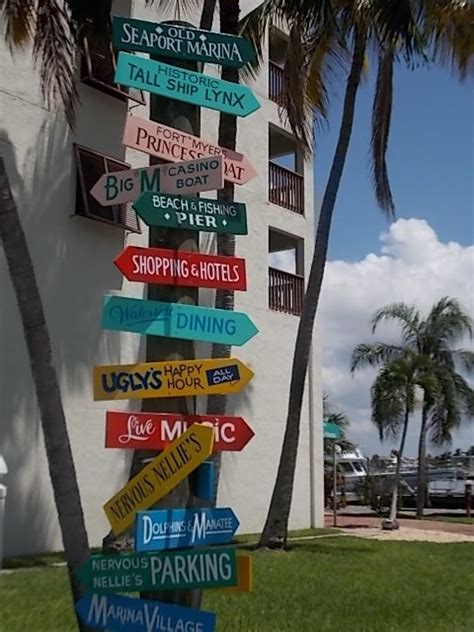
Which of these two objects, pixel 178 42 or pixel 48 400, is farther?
pixel 178 42

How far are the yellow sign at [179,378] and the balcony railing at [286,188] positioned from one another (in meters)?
14.8

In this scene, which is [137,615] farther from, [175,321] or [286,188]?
[286,188]

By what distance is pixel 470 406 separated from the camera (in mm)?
27750

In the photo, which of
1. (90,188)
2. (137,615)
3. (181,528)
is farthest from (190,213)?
(90,188)

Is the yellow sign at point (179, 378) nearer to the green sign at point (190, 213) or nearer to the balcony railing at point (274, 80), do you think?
the green sign at point (190, 213)

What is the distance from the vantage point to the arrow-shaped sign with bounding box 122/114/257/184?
214 inches

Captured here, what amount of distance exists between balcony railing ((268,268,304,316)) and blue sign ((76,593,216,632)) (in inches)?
577

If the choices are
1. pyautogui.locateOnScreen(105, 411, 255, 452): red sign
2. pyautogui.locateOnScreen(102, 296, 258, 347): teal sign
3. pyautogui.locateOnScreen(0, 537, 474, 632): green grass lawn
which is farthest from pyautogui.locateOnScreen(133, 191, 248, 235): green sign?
pyautogui.locateOnScreen(0, 537, 474, 632): green grass lawn

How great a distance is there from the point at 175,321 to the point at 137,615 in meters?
1.70

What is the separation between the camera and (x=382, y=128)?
55.0ft

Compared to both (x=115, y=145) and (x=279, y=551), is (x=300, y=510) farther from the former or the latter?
(x=115, y=145)

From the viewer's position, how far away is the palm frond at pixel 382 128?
1667 centimetres

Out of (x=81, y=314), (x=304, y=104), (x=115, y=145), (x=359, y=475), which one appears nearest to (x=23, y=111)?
(x=115, y=145)

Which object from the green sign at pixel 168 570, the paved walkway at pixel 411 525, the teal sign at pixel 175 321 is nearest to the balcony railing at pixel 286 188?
the paved walkway at pixel 411 525
